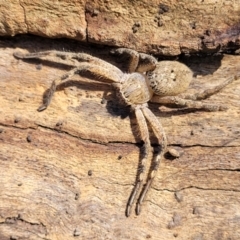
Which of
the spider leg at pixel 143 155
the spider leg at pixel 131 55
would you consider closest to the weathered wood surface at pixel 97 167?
the spider leg at pixel 143 155

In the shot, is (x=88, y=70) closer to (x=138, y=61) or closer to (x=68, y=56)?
(x=68, y=56)

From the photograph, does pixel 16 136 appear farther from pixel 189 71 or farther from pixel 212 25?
pixel 212 25

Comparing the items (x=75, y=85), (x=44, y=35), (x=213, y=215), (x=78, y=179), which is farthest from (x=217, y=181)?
(x=44, y=35)

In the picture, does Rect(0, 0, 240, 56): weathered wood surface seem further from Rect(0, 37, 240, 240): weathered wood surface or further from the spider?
Rect(0, 37, 240, 240): weathered wood surface

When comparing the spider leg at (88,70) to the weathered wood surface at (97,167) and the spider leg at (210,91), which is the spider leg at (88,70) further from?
the spider leg at (210,91)

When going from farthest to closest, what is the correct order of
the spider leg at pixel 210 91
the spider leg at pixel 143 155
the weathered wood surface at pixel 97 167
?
the spider leg at pixel 210 91
the spider leg at pixel 143 155
the weathered wood surface at pixel 97 167
